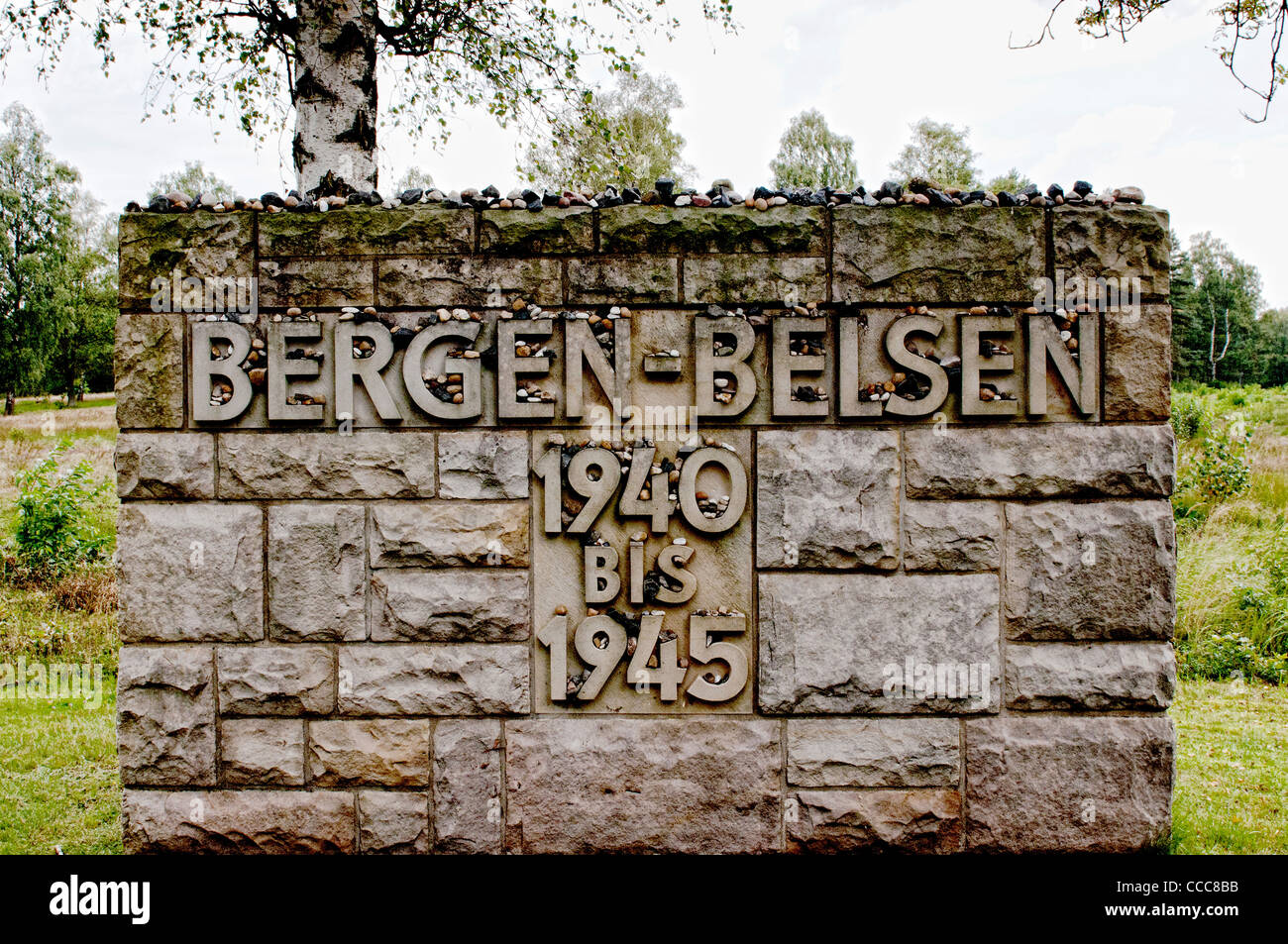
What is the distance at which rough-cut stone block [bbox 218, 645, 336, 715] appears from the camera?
10.7 feet

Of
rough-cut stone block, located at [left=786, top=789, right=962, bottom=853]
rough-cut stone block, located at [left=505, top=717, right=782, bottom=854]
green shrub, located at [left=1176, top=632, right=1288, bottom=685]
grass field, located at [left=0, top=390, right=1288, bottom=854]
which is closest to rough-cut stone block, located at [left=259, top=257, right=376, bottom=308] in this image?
rough-cut stone block, located at [left=505, top=717, right=782, bottom=854]

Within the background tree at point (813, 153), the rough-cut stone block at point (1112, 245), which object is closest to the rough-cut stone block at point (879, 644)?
the rough-cut stone block at point (1112, 245)

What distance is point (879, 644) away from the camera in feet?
10.7

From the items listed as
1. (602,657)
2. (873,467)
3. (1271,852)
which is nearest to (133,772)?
(602,657)

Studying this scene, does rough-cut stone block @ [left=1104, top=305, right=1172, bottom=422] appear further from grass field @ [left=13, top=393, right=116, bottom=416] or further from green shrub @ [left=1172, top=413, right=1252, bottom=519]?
grass field @ [left=13, top=393, right=116, bottom=416]

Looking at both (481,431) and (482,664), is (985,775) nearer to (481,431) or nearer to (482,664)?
(482,664)

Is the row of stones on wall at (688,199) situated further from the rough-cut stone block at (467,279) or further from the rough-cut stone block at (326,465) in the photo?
the rough-cut stone block at (326,465)

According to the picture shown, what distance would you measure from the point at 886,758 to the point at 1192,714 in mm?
3121

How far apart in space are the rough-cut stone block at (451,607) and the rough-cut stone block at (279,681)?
0.83ft

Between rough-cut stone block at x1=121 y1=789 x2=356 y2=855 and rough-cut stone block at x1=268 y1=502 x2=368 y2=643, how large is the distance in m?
0.65

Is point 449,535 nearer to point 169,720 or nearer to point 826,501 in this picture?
point 169,720

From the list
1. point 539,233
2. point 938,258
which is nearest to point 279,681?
point 539,233

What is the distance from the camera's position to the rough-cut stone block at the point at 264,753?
326 centimetres

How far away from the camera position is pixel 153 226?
3.32 m
